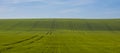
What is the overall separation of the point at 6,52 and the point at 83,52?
6459 mm

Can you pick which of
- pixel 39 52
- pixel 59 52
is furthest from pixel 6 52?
pixel 59 52

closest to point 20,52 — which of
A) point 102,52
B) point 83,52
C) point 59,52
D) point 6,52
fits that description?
point 6,52

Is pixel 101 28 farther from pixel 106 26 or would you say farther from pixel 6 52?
pixel 6 52

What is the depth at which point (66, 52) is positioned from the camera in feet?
71.8

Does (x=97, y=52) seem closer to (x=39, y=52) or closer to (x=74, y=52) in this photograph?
(x=74, y=52)

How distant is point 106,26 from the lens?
84.6 m

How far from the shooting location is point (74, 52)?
22219mm

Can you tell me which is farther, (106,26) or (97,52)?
(106,26)

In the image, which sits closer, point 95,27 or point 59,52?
point 59,52

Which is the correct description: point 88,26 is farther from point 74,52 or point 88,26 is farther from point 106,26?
point 74,52

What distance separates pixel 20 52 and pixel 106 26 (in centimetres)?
6514

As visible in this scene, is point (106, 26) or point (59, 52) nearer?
point (59, 52)

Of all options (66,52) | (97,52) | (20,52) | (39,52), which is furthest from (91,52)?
(20,52)

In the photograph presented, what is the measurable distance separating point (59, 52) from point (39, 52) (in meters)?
1.68
